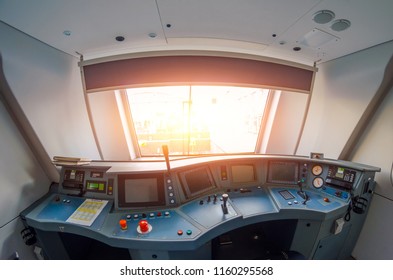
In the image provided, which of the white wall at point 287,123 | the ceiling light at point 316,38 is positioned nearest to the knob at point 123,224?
the ceiling light at point 316,38

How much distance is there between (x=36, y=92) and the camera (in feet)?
5.12

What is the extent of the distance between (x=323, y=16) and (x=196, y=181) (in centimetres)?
185

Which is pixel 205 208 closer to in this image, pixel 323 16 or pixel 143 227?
pixel 143 227

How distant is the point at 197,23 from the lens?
139 centimetres

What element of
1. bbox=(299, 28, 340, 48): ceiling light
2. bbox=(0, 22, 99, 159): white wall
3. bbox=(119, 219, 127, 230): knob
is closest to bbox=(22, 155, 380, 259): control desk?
bbox=(119, 219, 127, 230): knob

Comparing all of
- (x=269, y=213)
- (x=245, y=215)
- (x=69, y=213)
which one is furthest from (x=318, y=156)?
(x=69, y=213)

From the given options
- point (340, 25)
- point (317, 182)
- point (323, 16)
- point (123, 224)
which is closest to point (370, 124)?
point (317, 182)

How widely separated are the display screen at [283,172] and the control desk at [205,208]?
1cm

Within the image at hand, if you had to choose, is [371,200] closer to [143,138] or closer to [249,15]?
[249,15]

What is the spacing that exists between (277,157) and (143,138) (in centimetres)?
291

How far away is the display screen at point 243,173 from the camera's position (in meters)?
1.86

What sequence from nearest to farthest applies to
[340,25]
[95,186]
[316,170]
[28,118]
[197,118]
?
1. [340,25]
2. [28,118]
3. [95,186]
4. [316,170]
5. [197,118]

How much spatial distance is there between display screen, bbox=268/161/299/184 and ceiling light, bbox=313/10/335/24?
4.78 ft

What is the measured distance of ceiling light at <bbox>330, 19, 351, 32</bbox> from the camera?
1253mm
